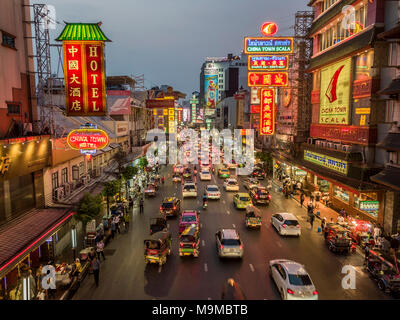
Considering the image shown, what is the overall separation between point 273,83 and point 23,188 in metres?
32.3

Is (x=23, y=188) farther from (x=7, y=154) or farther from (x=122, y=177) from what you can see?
(x=122, y=177)

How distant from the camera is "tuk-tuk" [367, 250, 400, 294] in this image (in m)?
14.6

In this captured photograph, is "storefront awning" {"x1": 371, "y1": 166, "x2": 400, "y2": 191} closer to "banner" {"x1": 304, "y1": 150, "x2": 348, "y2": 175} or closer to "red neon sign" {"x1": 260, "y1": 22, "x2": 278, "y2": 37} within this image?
Answer: "banner" {"x1": 304, "y1": 150, "x2": 348, "y2": 175}

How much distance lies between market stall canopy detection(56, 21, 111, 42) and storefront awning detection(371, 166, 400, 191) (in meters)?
19.5

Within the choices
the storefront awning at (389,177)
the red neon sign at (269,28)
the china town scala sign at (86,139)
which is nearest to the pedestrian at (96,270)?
the china town scala sign at (86,139)

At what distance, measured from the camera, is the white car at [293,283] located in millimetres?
13250

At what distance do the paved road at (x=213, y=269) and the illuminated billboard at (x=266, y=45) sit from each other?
23.1 meters

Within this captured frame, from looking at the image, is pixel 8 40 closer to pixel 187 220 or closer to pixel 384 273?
pixel 187 220

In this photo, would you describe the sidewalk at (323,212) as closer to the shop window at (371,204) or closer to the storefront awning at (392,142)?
the shop window at (371,204)

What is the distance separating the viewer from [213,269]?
57.2 feet

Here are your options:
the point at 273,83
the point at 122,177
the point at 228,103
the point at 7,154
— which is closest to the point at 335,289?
the point at 7,154

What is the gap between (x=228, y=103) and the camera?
121 m

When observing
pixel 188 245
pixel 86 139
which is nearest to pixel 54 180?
pixel 86 139

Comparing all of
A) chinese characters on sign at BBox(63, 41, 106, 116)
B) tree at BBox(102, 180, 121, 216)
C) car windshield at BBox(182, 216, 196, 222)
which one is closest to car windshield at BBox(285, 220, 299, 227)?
car windshield at BBox(182, 216, 196, 222)
